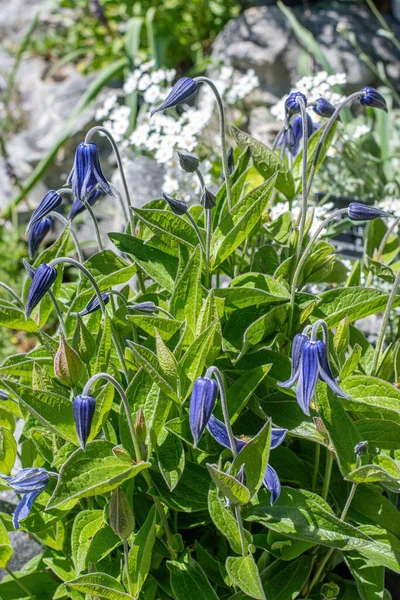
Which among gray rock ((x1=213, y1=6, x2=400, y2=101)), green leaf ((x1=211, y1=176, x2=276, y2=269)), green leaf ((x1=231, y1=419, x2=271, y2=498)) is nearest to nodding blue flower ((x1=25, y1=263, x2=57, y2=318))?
green leaf ((x1=211, y1=176, x2=276, y2=269))

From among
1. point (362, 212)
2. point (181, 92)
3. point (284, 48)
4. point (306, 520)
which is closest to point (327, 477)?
point (306, 520)

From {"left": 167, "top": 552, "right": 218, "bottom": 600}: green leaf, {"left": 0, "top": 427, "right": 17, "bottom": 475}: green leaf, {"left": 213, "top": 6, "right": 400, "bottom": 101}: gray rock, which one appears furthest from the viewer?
{"left": 213, "top": 6, "right": 400, "bottom": 101}: gray rock

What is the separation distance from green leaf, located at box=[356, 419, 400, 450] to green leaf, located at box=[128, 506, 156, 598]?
50 centimetres

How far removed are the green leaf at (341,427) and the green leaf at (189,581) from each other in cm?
41

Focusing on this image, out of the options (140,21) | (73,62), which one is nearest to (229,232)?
(140,21)

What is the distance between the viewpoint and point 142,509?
1.69m

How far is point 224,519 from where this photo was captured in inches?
56.7

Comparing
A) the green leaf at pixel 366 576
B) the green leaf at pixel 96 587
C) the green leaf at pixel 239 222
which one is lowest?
the green leaf at pixel 366 576

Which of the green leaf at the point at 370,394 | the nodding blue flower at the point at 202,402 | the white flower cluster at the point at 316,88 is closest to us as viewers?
the nodding blue flower at the point at 202,402

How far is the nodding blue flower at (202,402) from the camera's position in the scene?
1.22 m

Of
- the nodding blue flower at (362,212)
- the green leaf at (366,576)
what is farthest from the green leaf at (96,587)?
the nodding blue flower at (362,212)

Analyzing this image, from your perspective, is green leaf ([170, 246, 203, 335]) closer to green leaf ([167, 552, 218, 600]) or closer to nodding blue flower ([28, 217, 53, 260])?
nodding blue flower ([28, 217, 53, 260])

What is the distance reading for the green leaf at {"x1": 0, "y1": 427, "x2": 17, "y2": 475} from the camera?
1672 mm

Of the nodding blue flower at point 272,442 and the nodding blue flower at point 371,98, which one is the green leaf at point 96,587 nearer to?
the nodding blue flower at point 272,442
